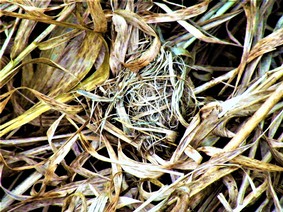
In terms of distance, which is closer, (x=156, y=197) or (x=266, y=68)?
(x=156, y=197)

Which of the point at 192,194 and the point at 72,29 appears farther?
the point at 72,29

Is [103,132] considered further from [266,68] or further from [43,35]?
[266,68]

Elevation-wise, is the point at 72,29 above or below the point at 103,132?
above

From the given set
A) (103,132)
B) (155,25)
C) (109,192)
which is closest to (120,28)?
(155,25)

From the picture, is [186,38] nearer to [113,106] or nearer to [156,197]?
[113,106]

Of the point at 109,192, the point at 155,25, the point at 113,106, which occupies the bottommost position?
the point at 109,192

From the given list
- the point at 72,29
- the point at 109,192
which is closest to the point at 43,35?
the point at 72,29
